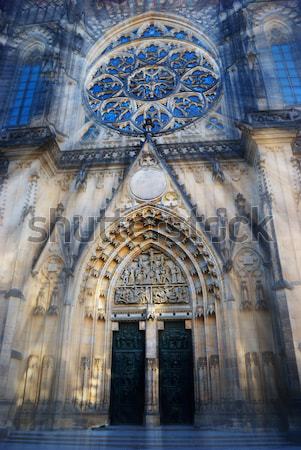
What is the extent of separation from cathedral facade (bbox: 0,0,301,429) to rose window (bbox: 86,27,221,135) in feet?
0.24

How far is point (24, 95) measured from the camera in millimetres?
13617

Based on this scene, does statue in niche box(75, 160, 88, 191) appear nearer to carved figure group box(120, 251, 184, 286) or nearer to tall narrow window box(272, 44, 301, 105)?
carved figure group box(120, 251, 184, 286)

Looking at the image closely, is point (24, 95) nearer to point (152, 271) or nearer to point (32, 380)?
→ point (152, 271)

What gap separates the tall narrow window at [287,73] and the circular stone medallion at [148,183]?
16.6 feet

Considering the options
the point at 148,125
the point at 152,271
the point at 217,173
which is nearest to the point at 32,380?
the point at 152,271

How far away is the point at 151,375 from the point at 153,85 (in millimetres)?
10117

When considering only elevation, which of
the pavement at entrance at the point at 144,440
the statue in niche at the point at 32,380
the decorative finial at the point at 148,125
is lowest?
the pavement at entrance at the point at 144,440

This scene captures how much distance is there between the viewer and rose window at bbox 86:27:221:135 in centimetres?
1305

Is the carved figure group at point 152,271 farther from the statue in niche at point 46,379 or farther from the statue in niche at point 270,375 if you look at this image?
the statue in niche at point 270,375

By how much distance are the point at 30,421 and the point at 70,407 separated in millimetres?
890

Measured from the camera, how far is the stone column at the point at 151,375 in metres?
8.47

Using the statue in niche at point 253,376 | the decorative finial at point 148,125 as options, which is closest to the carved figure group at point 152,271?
the statue in niche at point 253,376

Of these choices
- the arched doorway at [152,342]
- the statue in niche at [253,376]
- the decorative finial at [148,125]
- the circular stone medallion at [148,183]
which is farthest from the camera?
the decorative finial at [148,125]

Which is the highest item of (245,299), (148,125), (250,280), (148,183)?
(148,125)
